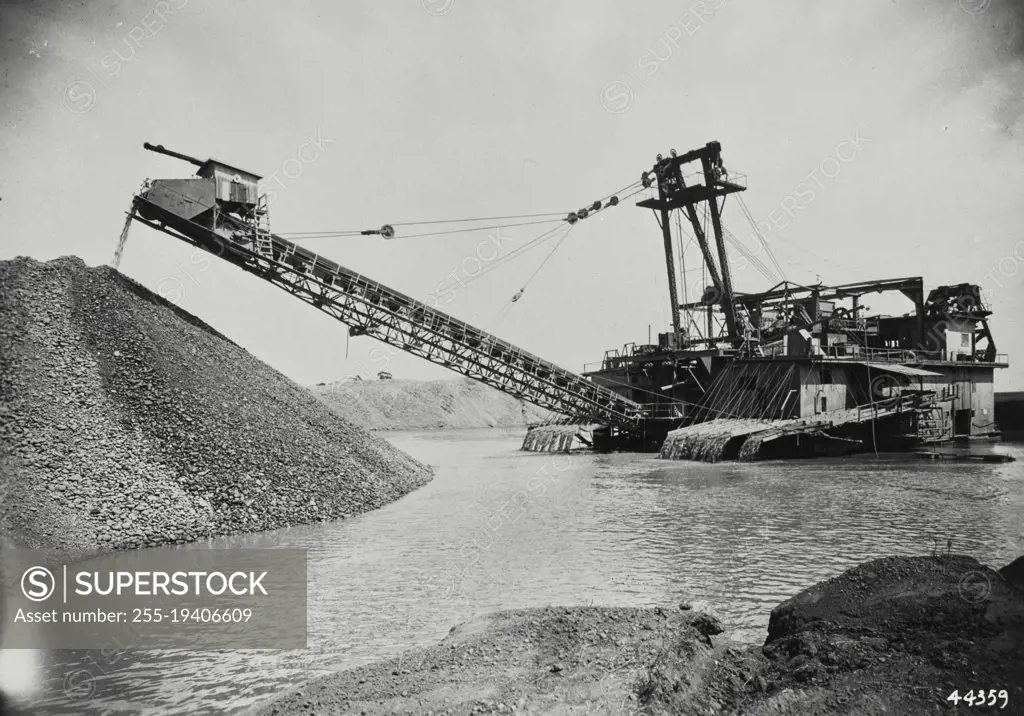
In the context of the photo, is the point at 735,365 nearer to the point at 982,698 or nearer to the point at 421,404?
the point at 982,698

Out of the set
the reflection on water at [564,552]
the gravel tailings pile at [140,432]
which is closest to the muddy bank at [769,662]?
the reflection on water at [564,552]

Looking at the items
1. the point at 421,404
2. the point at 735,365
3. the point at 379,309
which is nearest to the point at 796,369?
the point at 735,365

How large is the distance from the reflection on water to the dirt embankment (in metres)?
51.7

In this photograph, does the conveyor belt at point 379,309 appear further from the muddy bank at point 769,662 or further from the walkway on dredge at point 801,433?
the muddy bank at point 769,662

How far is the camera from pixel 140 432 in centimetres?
1104

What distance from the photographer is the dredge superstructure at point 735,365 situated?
21.2m

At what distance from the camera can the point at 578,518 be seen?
12.9 m

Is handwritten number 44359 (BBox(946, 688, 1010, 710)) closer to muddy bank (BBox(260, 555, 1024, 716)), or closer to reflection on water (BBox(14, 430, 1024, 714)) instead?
muddy bank (BBox(260, 555, 1024, 716))

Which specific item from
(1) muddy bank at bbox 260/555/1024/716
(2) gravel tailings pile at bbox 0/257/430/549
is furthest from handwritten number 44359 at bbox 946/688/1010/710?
(2) gravel tailings pile at bbox 0/257/430/549

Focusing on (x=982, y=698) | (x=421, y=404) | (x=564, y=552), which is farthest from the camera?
(x=421, y=404)

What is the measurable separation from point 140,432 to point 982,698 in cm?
1160

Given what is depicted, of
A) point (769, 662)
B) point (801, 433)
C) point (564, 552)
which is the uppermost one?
point (801, 433)

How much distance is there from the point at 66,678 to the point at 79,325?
9.23 meters

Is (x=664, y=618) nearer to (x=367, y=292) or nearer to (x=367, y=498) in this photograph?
(x=367, y=498)
